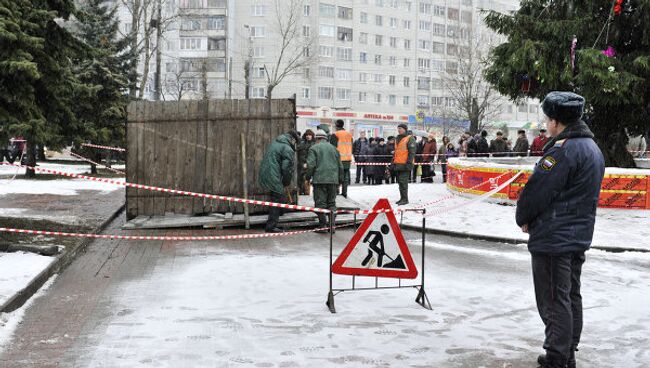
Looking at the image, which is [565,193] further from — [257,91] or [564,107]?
[257,91]

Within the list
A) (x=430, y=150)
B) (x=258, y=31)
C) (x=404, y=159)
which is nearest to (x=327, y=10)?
(x=258, y=31)

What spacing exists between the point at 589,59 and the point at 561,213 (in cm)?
1265

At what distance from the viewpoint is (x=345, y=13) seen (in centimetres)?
7919

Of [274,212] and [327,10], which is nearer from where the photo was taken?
[274,212]

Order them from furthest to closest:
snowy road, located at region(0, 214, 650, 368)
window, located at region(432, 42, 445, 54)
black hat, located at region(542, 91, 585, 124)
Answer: window, located at region(432, 42, 445, 54), snowy road, located at region(0, 214, 650, 368), black hat, located at region(542, 91, 585, 124)

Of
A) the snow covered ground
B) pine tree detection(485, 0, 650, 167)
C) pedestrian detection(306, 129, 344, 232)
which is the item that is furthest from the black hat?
pine tree detection(485, 0, 650, 167)

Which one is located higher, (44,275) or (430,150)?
(430,150)

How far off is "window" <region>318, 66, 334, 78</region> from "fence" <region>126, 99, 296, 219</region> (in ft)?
209

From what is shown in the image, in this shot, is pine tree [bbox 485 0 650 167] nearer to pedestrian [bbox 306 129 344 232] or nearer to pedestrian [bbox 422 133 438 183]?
pedestrian [bbox 422 133 438 183]

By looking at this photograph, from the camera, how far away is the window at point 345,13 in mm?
78688

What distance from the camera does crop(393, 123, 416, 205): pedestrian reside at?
637 inches

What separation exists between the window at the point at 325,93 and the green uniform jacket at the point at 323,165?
6451cm

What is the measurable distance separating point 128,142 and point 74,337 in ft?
26.2

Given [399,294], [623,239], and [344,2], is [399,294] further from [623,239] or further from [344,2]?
[344,2]
